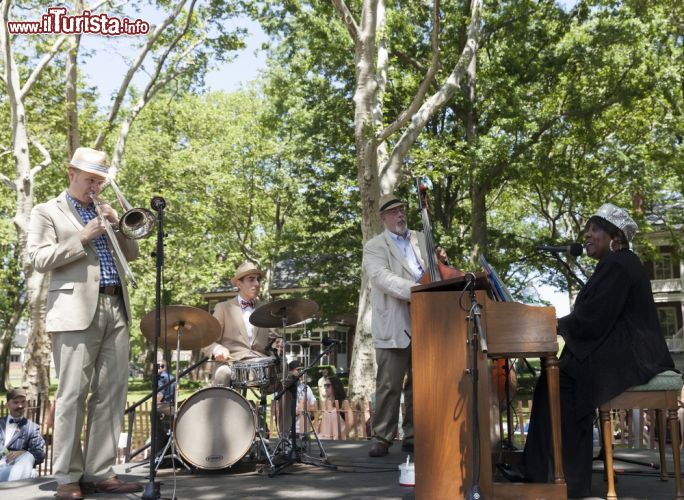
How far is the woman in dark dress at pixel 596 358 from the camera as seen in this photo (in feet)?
16.2

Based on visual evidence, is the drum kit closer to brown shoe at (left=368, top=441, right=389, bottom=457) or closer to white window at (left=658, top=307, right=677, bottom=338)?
brown shoe at (left=368, top=441, right=389, bottom=457)

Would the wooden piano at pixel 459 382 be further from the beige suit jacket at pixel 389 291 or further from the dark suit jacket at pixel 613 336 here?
the beige suit jacket at pixel 389 291

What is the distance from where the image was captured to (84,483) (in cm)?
531

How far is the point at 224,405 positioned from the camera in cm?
646

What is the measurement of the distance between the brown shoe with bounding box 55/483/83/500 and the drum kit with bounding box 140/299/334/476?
1.02 m

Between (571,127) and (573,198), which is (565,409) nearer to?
(571,127)

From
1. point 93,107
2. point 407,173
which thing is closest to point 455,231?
point 407,173

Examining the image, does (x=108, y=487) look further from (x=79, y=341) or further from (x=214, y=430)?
(x=214, y=430)

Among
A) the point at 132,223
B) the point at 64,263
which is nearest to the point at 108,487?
the point at 64,263

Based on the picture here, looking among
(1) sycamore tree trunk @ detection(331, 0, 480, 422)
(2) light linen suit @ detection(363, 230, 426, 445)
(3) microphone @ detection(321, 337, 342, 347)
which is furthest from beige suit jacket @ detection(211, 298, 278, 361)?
(1) sycamore tree trunk @ detection(331, 0, 480, 422)

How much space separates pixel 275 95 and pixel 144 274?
1130cm

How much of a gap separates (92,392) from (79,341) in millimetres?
500

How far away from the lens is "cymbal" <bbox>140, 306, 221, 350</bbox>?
22.1 ft

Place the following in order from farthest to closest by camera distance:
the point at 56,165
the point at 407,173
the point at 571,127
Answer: the point at 56,165 < the point at 571,127 < the point at 407,173
